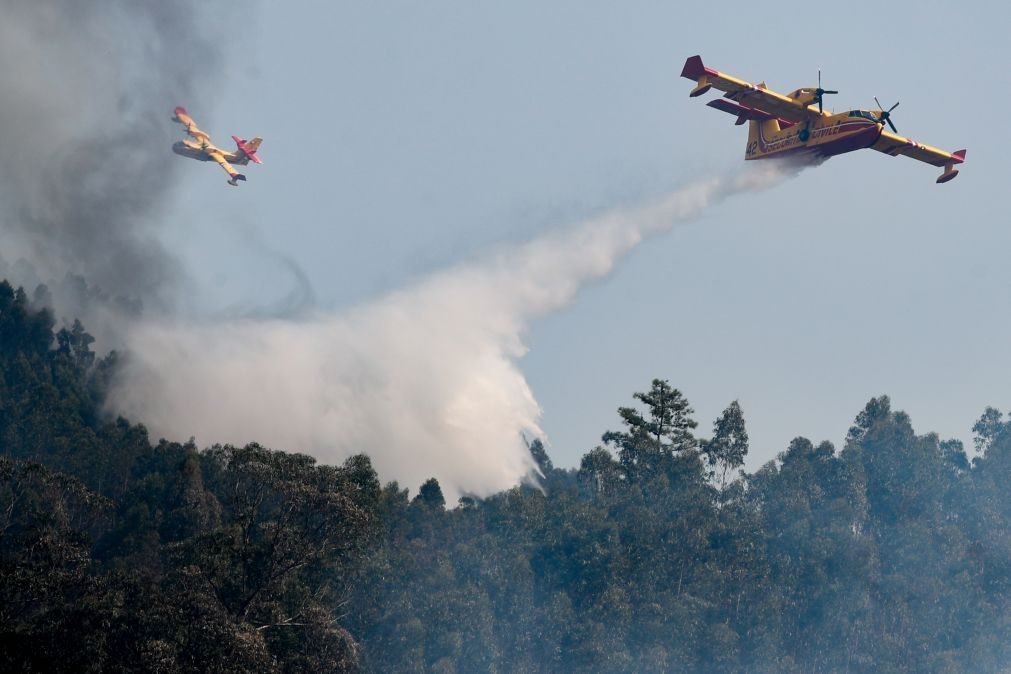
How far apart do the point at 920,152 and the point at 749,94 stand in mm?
12914

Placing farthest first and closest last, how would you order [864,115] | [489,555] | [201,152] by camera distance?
1. [201,152]
2. [489,555]
3. [864,115]

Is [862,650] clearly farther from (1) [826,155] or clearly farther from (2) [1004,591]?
(1) [826,155]

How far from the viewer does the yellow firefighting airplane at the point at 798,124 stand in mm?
73375

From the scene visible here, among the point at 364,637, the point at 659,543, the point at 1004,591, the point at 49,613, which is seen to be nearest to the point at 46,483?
the point at 49,613

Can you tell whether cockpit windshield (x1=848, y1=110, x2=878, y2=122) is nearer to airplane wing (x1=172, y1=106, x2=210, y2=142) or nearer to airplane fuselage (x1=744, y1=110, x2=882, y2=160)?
airplane fuselage (x1=744, y1=110, x2=882, y2=160)

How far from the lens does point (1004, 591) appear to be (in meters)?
109

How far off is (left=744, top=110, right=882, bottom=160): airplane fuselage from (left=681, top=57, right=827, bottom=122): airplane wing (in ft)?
2.52

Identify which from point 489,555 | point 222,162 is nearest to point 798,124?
point 489,555

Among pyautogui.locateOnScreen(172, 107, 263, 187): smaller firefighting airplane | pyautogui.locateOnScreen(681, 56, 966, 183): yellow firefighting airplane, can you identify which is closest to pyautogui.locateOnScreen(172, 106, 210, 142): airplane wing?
pyautogui.locateOnScreen(172, 107, 263, 187): smaller firefighting airplane

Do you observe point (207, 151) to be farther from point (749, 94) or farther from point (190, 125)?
point (749, 94)

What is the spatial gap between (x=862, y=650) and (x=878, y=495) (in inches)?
1025

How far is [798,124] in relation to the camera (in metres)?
77.1

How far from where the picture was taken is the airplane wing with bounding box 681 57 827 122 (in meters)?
73.4

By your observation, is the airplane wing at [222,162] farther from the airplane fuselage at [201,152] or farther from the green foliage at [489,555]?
the green foliage at [489,555]
